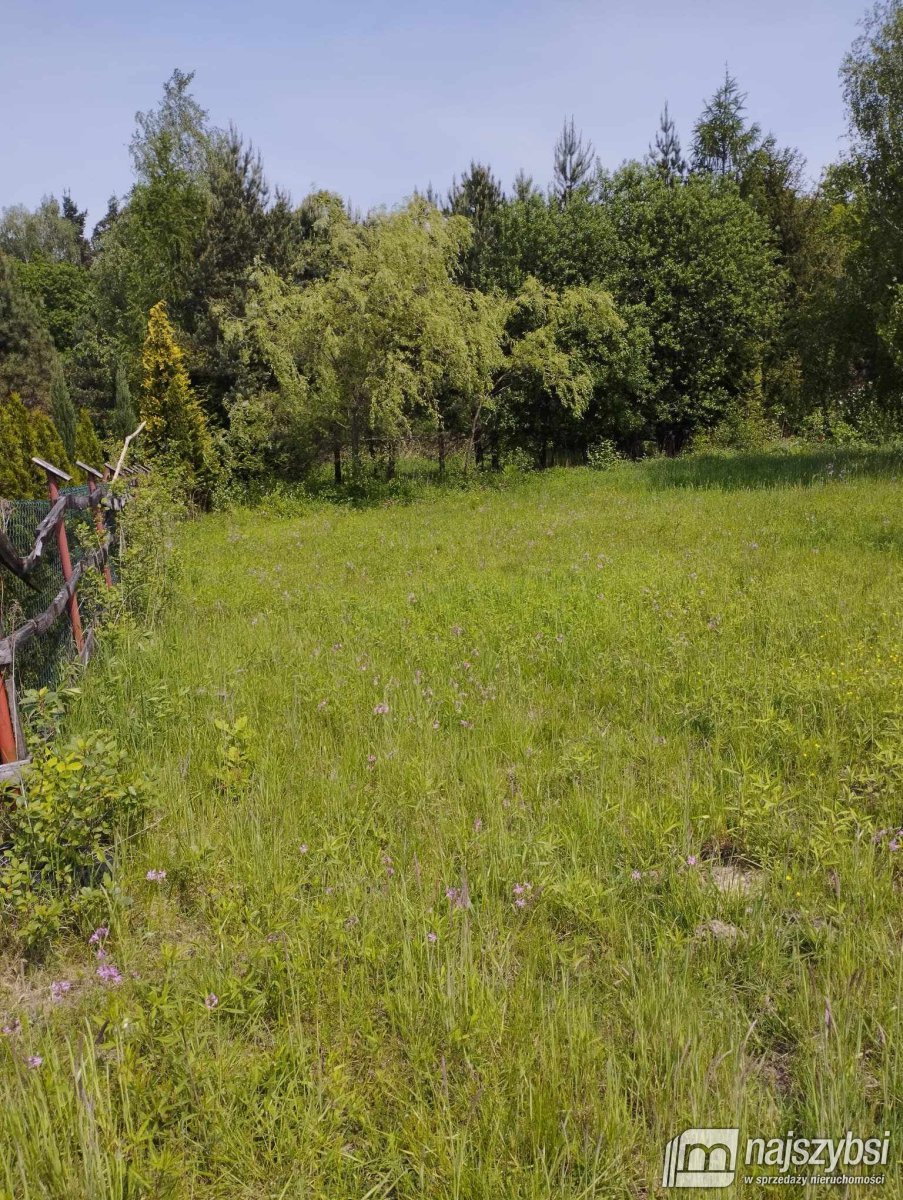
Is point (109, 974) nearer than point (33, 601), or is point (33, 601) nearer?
point (109, 974)

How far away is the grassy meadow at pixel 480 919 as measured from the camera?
1773mm

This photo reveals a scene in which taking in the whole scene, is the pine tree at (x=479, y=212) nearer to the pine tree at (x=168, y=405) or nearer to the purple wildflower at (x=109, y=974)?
the pine tree at (x=168, y=405)

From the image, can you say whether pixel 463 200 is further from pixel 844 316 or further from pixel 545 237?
pixel 844 316

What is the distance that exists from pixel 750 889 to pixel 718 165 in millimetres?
33441

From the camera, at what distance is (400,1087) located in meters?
1.94

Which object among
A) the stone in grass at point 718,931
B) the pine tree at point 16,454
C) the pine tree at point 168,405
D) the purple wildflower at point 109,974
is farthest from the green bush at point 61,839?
the pine tree at point 16,454

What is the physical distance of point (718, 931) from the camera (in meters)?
2.50

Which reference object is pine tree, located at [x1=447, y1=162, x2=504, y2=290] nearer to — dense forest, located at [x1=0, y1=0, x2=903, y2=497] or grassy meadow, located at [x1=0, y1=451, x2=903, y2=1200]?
dense forest, located at [x1=0, y1=0, x2=903, y2=497]

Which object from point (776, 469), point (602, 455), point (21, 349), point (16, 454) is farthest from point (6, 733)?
point (21, 349)

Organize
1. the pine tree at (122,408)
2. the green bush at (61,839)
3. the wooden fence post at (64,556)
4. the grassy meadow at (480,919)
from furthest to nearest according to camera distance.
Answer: the pine tree at (122,408), the wooden fence post at (64,556), the green bush at (61,839), the grassy meadow at (480,919)

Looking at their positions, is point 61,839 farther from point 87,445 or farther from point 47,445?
point 87,445

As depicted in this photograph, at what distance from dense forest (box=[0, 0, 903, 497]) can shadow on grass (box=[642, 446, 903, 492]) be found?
90.1 inches

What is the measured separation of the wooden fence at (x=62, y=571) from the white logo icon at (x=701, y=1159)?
269cm

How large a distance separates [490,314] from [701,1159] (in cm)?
1911
